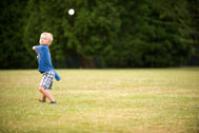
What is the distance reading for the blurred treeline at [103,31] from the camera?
136 ft

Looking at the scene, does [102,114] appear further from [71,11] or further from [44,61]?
[71,11]

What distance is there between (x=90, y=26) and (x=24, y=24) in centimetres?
711

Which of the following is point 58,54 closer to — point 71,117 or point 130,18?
point 130,18

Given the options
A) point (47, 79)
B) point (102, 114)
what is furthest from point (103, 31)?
point (102, 114)

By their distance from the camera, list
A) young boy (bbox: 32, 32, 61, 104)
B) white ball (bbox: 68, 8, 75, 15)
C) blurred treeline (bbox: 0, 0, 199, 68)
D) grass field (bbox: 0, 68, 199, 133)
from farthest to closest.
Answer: blurred treeline (bbox: 0, 0, 199, 68), white ball (bbox: 68, 8, 75, 15), young boy (bbox: 32, 32, 61, 104), grass field (bbox: 0, 68, 199, 133)

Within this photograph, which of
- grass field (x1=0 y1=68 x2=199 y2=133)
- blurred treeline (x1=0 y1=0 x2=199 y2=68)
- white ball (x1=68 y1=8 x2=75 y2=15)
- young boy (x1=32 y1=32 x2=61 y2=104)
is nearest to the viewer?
grass field (x1=0 y1=68 x2=199 y2=133)

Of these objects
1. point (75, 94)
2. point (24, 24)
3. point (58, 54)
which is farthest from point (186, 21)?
point (75, 94)

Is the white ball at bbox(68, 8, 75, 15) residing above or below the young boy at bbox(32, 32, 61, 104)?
above

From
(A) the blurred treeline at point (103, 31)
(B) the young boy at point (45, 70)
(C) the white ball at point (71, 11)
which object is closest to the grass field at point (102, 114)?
(B) the young boy at point (45, 70)

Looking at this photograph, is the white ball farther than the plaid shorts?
Yes

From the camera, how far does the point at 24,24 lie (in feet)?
150

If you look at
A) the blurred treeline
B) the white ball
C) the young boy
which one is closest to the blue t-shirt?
the young boy

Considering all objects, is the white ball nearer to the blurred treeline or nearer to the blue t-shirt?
the blurred treeline

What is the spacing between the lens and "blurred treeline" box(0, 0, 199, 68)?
41.5m
